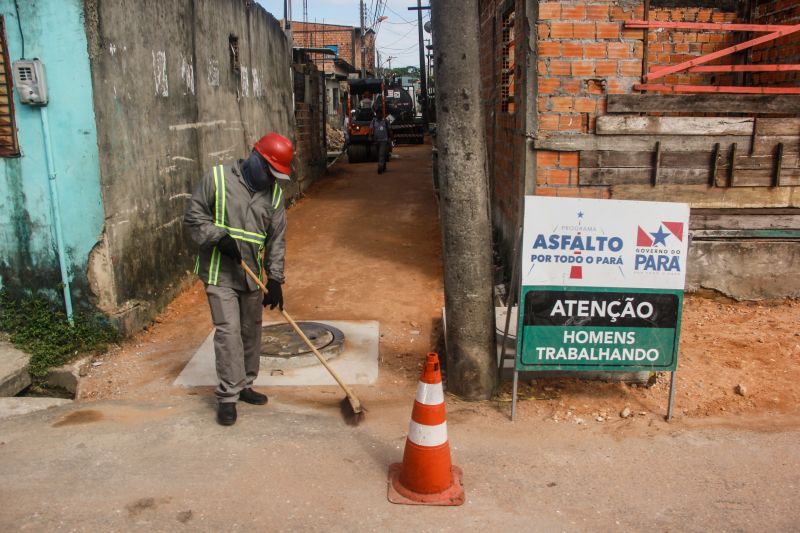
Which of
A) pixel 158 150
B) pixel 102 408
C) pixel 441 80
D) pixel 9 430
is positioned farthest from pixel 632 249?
pixel 158 150

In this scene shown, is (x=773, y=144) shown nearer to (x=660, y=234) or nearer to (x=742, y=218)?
(x=742, y=218)

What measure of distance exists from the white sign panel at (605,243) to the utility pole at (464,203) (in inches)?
17.4

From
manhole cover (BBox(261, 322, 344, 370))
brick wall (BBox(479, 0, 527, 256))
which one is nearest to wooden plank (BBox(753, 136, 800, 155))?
brick wall (BBox(479, 0, 527, 256))

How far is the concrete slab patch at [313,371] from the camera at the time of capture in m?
5.22

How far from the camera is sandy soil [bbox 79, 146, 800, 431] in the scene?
4.80m

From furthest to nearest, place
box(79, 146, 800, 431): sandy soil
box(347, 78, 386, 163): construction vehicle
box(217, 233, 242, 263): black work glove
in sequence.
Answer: box(347, 78, 386, 163): construction vehicle < box(79, 146, 800, 431): sandy soil < box(217, 233, 242, 263): black work glove

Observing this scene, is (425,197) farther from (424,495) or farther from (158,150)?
(424,495)

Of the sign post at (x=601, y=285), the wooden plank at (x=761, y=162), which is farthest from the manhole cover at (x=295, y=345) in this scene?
the wooden plank at (x=761, y=162)

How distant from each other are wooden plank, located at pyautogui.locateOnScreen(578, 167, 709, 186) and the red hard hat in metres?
3.03

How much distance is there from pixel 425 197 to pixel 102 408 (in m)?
10.3

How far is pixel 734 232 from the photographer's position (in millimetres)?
6555

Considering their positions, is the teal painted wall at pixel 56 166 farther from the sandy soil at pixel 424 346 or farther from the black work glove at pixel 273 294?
the black work glove at pixel 273 294

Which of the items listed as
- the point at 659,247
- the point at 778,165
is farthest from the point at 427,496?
the point at 778,165

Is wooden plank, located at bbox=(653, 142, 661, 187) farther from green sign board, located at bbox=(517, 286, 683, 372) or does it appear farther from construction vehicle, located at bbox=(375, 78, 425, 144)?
construction vehicle, located at bbox=(375, 78, 425, 144)
